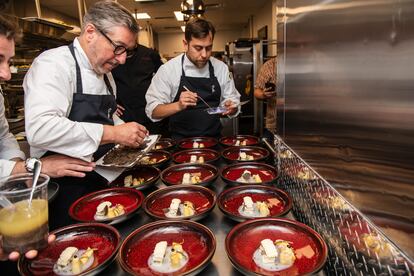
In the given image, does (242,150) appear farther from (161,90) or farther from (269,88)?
(269,88)

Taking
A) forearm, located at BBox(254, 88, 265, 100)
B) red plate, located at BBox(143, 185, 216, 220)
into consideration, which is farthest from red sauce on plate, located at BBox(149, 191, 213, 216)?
forearm, located at BBox(254, 88, 265, 100)

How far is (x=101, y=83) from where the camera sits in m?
1.58

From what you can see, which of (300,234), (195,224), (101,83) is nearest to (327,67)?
(300,234)

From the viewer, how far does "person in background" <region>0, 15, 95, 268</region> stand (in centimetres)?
110

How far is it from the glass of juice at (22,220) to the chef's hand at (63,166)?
531 millimetres

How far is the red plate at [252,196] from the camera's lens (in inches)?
47.2

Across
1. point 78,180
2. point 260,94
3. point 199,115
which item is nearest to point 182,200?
point 78,180

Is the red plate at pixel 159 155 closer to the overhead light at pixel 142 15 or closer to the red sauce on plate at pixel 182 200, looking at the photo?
the red sauce on plate at pixel 182 200

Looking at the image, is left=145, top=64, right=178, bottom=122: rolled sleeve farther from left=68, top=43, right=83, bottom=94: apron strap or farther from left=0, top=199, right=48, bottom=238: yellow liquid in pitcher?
left=0, top=199, right=48, bottom=238: yellow liquid in pitcher

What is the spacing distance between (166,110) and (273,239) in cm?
159

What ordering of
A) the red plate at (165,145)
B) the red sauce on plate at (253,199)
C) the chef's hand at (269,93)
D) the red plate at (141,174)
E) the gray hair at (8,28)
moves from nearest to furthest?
1. the gray hair at (8,28)
2. the red sauce on plate at (253,199)
3. the red plate at (141,174)
4. the red plate at (165,145)
5. the chef's hand at (269,93)

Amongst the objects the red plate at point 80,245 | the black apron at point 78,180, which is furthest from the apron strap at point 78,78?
the red plate at point 80,245

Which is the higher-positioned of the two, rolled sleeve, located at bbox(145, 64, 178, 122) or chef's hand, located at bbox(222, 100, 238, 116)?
rolled sleeve, located at bbox(145, 64, 178, 122)

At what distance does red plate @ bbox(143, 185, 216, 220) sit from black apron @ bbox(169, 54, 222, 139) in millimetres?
1162
